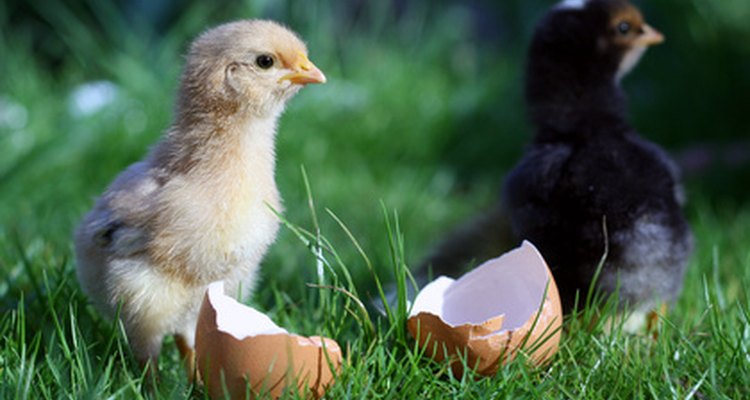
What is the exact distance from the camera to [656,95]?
5.00 meters

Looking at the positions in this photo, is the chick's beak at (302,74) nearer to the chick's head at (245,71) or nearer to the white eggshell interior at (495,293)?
the chick's head at (245,71)

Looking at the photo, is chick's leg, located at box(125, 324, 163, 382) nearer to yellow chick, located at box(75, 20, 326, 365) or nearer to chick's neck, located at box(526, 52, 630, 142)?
yellow chick, located at box(75, 20, 326, 365)

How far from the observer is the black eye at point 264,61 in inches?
83.3

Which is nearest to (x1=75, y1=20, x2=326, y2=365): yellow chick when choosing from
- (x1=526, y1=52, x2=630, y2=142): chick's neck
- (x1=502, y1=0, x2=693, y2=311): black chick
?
(x1=502, y1=0, x2=693, y2=311): black chick

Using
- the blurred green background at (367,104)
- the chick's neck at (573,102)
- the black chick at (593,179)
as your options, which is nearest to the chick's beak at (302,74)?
the black chick at (593,179)

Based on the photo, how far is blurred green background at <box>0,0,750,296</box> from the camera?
396cm

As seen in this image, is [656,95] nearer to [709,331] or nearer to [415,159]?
[415,159]

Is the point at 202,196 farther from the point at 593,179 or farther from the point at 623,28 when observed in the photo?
the point at 623,28

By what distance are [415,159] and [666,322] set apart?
2.41 meters

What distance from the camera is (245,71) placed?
6.88 ft

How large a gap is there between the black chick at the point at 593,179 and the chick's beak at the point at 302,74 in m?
0.80

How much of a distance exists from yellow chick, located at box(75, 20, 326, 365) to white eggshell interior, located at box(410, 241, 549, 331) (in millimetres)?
470

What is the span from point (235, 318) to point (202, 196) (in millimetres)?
268

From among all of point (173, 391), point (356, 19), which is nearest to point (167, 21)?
point (356, 19)
